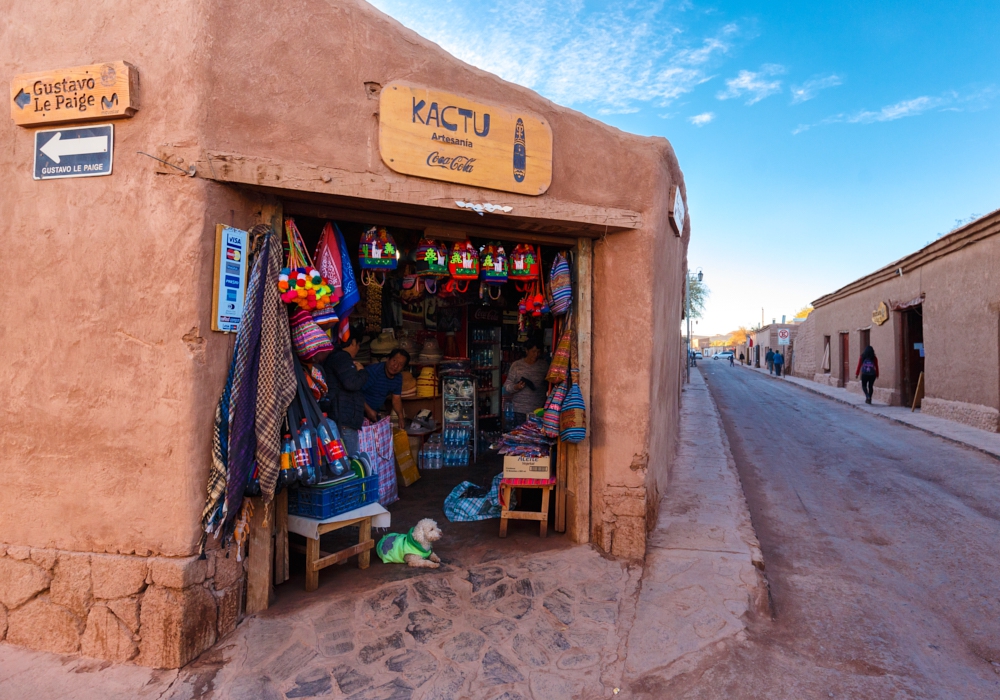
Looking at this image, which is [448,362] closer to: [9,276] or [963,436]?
[9,276]

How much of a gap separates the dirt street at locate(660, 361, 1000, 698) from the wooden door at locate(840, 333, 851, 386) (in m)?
13.3

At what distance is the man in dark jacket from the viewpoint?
4.80 m

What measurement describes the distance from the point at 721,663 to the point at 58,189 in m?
4.68

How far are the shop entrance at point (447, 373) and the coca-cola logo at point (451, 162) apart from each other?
53cm

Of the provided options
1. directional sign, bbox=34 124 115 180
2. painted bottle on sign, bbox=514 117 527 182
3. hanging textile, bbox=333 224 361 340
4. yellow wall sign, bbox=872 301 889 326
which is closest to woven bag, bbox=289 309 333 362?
hanging textile, bbox=333 224 361 340

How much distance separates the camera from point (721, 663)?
3.20 metres

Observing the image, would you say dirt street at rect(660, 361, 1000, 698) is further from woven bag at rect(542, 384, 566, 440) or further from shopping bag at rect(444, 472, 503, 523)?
shopping bag at rect(444, 472, 503, 523)

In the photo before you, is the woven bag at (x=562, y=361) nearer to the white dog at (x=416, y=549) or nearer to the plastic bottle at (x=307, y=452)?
the white dog at (x=416, y=549)

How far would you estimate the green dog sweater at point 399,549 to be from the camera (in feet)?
14.0

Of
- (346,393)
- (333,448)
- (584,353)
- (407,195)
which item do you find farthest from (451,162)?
(346,393)

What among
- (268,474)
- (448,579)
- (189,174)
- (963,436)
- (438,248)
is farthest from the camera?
(963,436)

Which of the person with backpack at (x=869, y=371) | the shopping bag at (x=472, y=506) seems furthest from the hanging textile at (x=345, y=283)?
the person with backpack at (x=869, y=371)

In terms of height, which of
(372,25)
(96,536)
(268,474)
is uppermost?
(372,25)

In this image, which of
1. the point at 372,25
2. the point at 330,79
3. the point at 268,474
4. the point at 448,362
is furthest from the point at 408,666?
the point at 448,362
